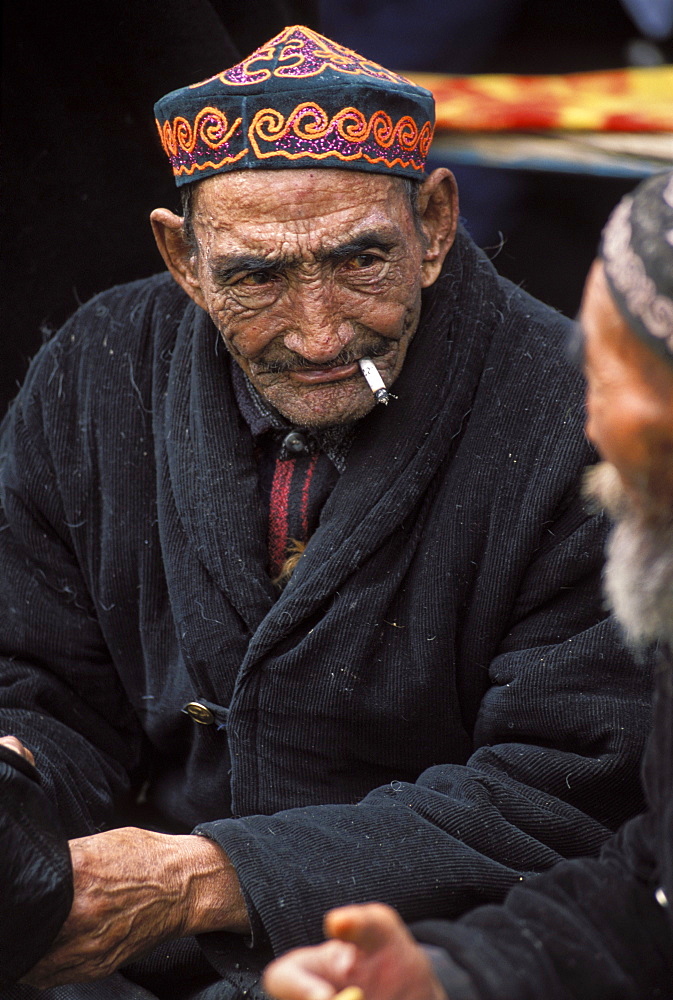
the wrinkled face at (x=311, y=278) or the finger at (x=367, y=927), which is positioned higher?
the wrinkled face at (x=311, y=278)

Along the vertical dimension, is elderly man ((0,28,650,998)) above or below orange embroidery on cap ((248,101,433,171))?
below

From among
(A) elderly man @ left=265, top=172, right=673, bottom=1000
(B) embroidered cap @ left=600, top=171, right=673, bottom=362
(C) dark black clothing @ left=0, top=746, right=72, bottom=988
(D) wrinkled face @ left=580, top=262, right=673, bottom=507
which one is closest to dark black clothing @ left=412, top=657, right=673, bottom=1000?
(A) elderly man @ left=265, top=172, right=673, bottom=1000

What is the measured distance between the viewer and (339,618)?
2125mm

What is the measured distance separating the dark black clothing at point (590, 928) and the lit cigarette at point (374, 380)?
30.9 inches

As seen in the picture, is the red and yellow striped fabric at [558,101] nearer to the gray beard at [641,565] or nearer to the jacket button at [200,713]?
the gray beard at [641,565]

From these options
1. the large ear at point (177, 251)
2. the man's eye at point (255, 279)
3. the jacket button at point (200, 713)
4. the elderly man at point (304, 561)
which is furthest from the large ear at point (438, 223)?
the jacket button at point (200, 713)

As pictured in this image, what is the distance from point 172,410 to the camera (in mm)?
2352

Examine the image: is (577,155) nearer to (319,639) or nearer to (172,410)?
(172,410)

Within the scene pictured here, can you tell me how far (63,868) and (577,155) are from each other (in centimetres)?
202

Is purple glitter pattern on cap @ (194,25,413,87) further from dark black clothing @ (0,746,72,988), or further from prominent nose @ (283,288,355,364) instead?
dark black clothing @ (0,746,72,988)

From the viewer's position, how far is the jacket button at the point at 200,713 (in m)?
2.30

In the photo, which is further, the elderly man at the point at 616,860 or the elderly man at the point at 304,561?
the elderly man at the point at 304,561

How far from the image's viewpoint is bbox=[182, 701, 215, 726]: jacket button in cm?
230

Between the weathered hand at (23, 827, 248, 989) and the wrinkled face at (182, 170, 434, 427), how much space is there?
2.69 ft
